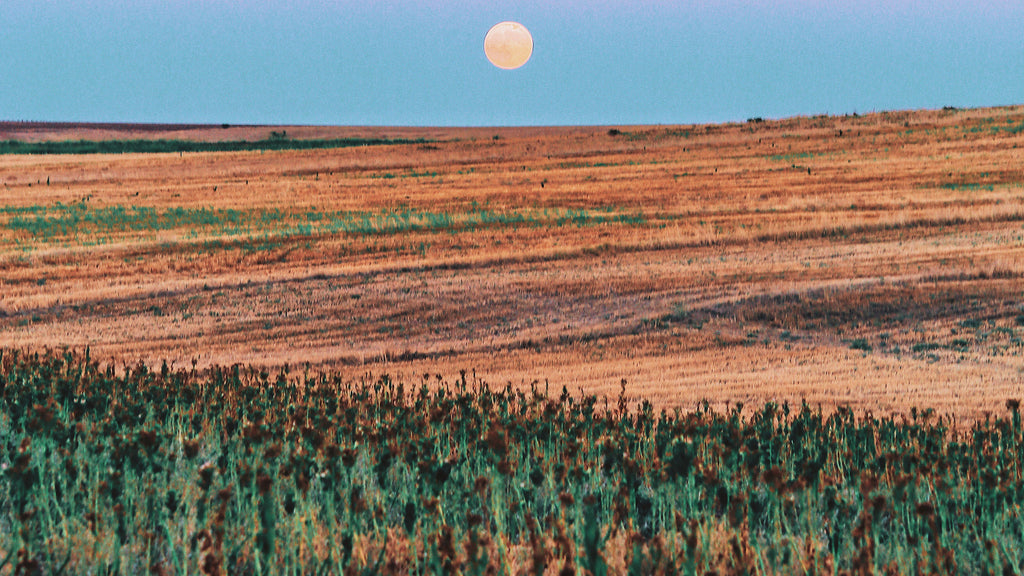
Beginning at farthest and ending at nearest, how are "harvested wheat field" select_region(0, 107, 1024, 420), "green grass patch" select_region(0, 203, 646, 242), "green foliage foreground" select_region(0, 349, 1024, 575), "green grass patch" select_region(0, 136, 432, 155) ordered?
1. "green grass patch" select_region(0, 136, 432, 155)
2. "green grass patch" select_region(0, 203, 646, 242)
3. "harvested wheat field" select_region(0, 107, 1024, 420)
4. "green foliage foreground" select_region(0, 349, 1024, 575)

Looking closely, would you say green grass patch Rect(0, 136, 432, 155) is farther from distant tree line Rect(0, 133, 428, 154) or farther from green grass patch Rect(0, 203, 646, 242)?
green grass patch Rect(0, 203, 646, 242)

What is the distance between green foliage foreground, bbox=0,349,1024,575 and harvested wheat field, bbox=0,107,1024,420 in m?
4.41

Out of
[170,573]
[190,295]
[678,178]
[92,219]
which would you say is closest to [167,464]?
[170,573]

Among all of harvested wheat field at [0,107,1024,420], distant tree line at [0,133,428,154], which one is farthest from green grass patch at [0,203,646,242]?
distant tree line at [0,133,428,154]

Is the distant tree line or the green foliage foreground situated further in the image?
the distant tree line

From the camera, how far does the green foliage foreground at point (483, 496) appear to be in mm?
3680

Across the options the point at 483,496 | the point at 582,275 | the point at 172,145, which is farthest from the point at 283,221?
the point at 172,145

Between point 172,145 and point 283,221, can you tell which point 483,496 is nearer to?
point 283,221

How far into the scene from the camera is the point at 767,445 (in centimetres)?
557

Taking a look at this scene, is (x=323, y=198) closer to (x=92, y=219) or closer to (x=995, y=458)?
(x=92, y=219)

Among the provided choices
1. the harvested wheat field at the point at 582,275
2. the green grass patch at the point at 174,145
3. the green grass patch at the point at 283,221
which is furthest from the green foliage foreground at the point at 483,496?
the green grass patch at the point at 174,145

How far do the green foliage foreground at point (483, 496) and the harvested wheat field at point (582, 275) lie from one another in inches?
173

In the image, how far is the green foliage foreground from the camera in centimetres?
368

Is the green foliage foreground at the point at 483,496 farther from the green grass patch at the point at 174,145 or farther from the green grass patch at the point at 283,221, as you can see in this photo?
the green grass patch at the point at 174,145
